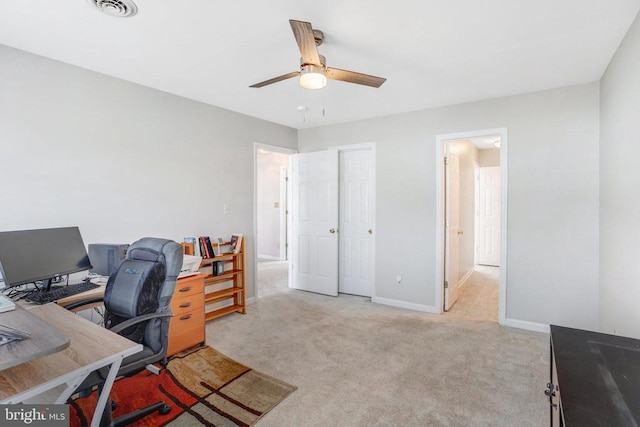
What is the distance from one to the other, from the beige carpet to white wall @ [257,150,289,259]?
141 inches

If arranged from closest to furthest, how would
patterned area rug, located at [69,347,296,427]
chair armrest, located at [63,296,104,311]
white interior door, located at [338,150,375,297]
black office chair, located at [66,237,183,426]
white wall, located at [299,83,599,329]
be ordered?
black office chair, located at [66,237,183,426]
patterned area rug, located at [69,347,296,427]
chair armrest, located at [63,296,104,311]
white wall, located at [299,83,599,329]
white interior door, located at [338,150,375,297]

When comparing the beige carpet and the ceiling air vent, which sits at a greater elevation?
the ceiling air vent

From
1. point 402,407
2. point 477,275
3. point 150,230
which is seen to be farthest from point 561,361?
point 477,275

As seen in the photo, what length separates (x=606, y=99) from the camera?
8.89 feet

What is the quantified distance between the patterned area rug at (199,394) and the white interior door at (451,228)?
2519 millimetres

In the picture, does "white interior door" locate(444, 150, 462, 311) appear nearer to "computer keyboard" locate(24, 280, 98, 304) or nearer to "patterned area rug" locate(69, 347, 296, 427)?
"patterned area rug" locate(69, 347, 296, 427)

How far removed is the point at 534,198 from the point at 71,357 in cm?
392

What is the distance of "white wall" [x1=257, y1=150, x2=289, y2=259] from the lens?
7453 mm

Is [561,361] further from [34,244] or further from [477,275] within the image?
[477,275]

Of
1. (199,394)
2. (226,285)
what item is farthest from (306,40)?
(226,285)

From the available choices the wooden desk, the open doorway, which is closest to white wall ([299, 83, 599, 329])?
the wooden desk

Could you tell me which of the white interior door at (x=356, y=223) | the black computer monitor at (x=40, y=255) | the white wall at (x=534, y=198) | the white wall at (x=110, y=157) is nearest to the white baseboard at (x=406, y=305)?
the white wall at (x=534, y=198)

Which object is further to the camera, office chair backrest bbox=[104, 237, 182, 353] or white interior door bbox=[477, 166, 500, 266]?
white interior door bbox=[477, 166, 500, 266]

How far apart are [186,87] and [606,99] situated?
3.88 metres
